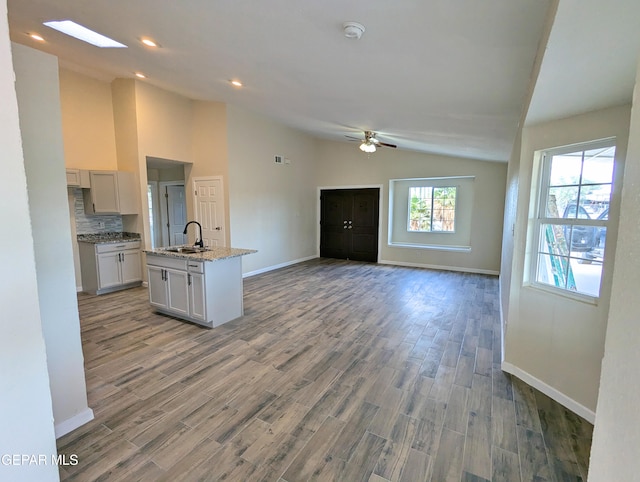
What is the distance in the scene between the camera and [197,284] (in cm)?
356

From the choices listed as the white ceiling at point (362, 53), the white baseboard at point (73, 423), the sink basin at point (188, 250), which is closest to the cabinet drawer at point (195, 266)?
the sink basin at point (188, 250)

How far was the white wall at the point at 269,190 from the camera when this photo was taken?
590 cm

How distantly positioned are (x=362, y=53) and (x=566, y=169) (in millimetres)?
1815

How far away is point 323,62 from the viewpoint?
8.62ft

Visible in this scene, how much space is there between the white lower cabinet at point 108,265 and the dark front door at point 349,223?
4.71m

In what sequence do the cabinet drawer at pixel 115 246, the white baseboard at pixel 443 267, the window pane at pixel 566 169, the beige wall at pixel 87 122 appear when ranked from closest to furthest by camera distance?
the window pane at pixel 566 169, the beige wall at pixel 87 122, the cabinet drawer at pixel 115 246, the white baseboard at pixel 443 267

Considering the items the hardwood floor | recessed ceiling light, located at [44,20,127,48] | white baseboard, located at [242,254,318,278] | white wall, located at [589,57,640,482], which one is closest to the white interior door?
white baseboard, located at [242,254,318,278]

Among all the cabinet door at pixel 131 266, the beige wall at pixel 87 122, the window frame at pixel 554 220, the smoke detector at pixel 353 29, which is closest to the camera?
the smoke detector at pixel 353 29

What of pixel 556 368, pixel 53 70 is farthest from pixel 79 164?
pixel 556 368

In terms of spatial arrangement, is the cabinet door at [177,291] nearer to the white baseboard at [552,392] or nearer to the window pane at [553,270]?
the white baseboard at [552,392]

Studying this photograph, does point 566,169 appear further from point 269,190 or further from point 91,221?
point 91,221

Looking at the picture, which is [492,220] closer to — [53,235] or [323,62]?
→ [323,62]

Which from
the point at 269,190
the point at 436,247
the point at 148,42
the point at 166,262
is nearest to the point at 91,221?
the point at 166,262

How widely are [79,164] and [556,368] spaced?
22.4 feet
